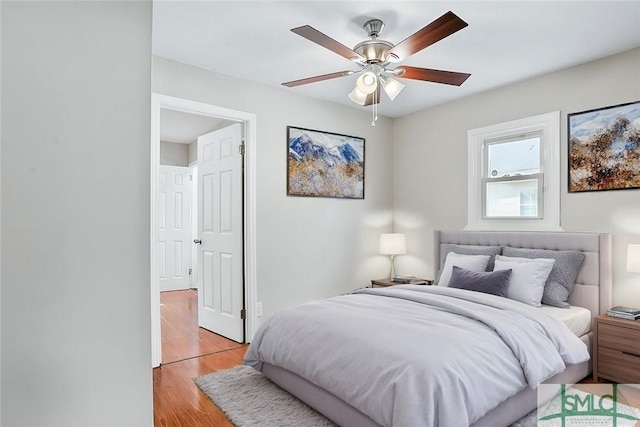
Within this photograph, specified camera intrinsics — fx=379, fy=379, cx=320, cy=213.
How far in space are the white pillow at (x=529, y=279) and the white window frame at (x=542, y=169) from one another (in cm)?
54

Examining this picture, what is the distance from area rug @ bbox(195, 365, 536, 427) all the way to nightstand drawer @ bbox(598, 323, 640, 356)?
1005 mm

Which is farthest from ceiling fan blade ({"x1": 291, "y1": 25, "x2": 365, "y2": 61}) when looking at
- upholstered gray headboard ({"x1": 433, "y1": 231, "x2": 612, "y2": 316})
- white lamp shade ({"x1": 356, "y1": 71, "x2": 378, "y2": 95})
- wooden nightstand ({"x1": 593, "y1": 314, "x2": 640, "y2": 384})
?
wooden nightstand ({"x1": 593, "y1": 314, "x2": 640, "y2": 384})

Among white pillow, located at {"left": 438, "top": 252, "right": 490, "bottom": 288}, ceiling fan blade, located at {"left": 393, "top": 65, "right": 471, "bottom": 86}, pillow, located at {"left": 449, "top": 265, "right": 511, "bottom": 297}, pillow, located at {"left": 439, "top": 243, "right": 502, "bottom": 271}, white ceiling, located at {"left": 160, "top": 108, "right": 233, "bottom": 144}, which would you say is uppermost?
white ceiling, located at {"left": 160, "top": 108, "right": 233, "bottom": 144}

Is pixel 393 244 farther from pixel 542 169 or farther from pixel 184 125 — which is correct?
pixel 184 125

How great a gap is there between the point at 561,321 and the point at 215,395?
8.15ft

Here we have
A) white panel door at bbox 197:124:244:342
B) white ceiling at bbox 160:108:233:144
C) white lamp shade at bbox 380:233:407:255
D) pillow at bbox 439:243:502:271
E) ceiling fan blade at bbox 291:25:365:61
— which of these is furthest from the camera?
white ceiling at bbox 160:108:233:144

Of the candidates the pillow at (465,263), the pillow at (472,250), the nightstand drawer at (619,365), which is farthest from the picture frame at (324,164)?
the nightstand drawer at (619,365)

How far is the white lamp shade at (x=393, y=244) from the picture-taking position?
454 centimetres

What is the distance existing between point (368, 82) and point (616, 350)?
102 inches

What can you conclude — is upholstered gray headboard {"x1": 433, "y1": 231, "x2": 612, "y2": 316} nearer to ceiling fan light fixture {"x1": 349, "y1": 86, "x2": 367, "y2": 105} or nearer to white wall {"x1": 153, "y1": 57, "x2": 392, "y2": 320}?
white wall {"x1": 153, "y1": 57, "x2": 392, "y2": 320}

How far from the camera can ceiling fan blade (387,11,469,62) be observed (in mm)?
1886

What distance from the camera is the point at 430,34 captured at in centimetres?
207

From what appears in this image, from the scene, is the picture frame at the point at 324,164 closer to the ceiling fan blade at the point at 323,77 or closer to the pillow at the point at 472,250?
the pillow at the point at 472,250

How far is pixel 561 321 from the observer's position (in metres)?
2.71
